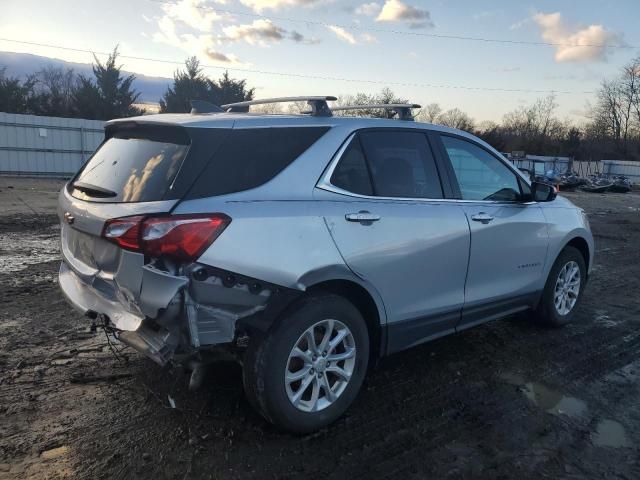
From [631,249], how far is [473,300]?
316 inches

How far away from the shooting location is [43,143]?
2034 centimetres

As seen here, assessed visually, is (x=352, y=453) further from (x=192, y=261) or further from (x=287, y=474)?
(x=192, y=261)

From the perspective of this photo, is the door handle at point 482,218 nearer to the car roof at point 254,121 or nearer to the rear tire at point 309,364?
the car roof at point 254,121

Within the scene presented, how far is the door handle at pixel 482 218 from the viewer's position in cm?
402

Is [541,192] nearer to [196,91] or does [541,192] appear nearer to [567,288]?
[567,288]

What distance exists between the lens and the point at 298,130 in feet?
10.7

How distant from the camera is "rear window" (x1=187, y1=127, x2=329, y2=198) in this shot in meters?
2.85

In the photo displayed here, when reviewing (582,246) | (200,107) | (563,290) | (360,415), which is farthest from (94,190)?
(582,246)

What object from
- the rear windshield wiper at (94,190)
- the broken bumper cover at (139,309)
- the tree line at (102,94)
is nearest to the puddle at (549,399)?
the broken bumper cover at (139,309)

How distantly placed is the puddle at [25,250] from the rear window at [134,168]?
402cm

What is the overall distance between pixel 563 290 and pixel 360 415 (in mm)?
2915

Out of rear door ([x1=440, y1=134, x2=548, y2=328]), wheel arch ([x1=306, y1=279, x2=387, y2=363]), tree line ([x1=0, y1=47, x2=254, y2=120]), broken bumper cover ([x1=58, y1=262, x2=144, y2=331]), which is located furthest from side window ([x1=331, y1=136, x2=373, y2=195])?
tree line ([x1=0, y1=47, x2=254, y2=120])

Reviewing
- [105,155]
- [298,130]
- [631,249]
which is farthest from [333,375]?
[631,249]

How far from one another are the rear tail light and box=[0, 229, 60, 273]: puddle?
485 centimetres
